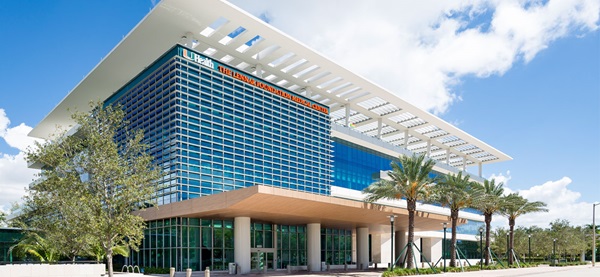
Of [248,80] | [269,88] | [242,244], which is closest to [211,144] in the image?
[248,80]

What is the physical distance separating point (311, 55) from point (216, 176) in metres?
13.3

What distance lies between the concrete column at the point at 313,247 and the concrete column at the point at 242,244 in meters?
7.76

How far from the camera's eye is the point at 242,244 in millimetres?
38938

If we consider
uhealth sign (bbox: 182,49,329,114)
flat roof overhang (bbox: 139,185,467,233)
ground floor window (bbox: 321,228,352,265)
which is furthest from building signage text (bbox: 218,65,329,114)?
ground floor window (bbox: 321,228,352,265)

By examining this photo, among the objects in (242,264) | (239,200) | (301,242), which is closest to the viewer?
(239,200)

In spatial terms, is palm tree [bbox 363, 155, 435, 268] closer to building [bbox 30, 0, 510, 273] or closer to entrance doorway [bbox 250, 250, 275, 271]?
building [bbox 30, 0, 510, 273]

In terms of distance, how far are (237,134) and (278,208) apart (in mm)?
10742

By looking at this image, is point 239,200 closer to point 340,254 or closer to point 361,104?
point 340,254

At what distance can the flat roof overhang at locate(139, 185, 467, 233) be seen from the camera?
32.2m

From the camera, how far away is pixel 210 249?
40781mm

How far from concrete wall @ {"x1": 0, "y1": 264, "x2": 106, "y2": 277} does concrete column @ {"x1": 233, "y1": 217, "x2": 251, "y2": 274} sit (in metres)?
9.86

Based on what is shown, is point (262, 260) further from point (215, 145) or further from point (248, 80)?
point (248, 80)

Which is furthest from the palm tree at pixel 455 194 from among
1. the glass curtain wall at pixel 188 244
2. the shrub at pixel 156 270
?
the shrub at pixel 156 270

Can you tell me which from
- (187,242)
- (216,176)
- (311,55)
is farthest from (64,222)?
→ (311,55)
